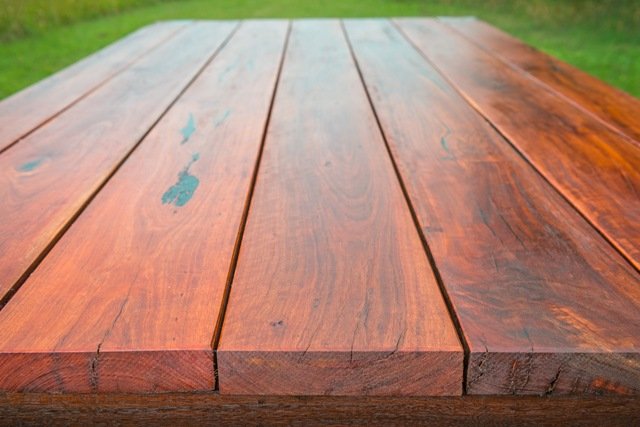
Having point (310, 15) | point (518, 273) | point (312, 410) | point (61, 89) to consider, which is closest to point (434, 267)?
point (518, 273)

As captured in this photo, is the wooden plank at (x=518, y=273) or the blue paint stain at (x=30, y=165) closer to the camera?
the wooden plank at (x=518, y=273)

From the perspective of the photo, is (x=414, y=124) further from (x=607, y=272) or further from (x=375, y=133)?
(x=607, y=272)

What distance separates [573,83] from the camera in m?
1.51

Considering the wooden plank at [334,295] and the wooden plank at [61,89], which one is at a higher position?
the wooden plank at [334,295]

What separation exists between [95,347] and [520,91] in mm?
1134

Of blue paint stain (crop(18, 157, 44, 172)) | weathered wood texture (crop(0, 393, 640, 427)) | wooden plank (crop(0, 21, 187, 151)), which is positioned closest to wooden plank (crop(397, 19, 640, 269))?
weathered wood texture (crop(0, 393, 640, 427))

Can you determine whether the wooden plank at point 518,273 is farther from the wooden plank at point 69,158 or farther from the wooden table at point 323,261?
the wooden plank at point 69,158

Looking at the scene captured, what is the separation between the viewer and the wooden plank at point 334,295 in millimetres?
529

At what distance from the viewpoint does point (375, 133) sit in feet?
3.64

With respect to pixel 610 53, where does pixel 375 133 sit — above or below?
above

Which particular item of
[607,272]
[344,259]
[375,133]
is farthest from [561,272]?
[375,133]

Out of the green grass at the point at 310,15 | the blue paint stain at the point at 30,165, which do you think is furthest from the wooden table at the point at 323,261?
the green grass at the point at 310,15

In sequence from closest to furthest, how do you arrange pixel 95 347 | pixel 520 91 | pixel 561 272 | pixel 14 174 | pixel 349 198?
pixel 95 347
pixel 561 272
pixel 349 198
pixel 14 174
pixel 520 91

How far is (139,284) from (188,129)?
58 centimetres
